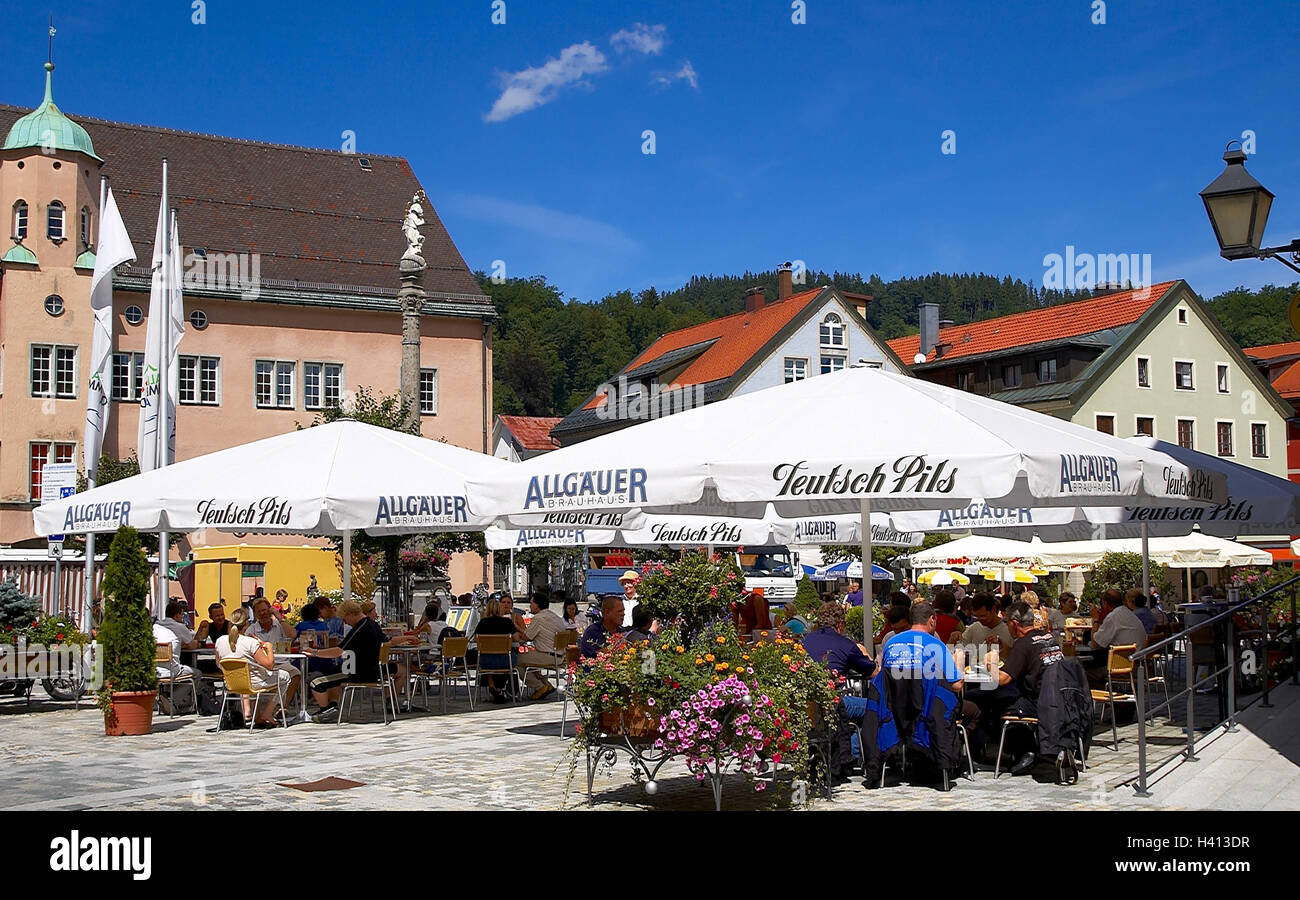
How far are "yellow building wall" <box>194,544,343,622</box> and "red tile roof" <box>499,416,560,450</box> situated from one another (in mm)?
35958

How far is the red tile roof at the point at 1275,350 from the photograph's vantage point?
67756 mm

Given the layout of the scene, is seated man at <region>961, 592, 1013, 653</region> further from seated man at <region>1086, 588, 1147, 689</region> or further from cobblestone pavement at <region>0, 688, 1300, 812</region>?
cobblestone pavement at <region>0, 688, 1300, 812</region>

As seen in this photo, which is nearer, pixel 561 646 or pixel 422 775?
pixel 422 775

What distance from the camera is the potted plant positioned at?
539 inches

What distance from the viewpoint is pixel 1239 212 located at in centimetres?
941

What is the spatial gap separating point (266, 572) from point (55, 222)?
14.3 meters

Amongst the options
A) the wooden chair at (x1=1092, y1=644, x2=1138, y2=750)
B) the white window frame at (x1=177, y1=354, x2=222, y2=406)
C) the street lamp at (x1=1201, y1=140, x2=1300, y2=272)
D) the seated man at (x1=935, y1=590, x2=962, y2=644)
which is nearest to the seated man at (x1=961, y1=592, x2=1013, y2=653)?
the seated man at (x1=935, y1=590, x2=962, y2=644)

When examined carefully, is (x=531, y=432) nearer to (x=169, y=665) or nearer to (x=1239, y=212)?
(x=169, y=665)

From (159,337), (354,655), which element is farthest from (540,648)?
(159,337)

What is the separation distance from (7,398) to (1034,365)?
133ft

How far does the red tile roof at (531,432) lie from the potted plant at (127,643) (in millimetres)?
60877
